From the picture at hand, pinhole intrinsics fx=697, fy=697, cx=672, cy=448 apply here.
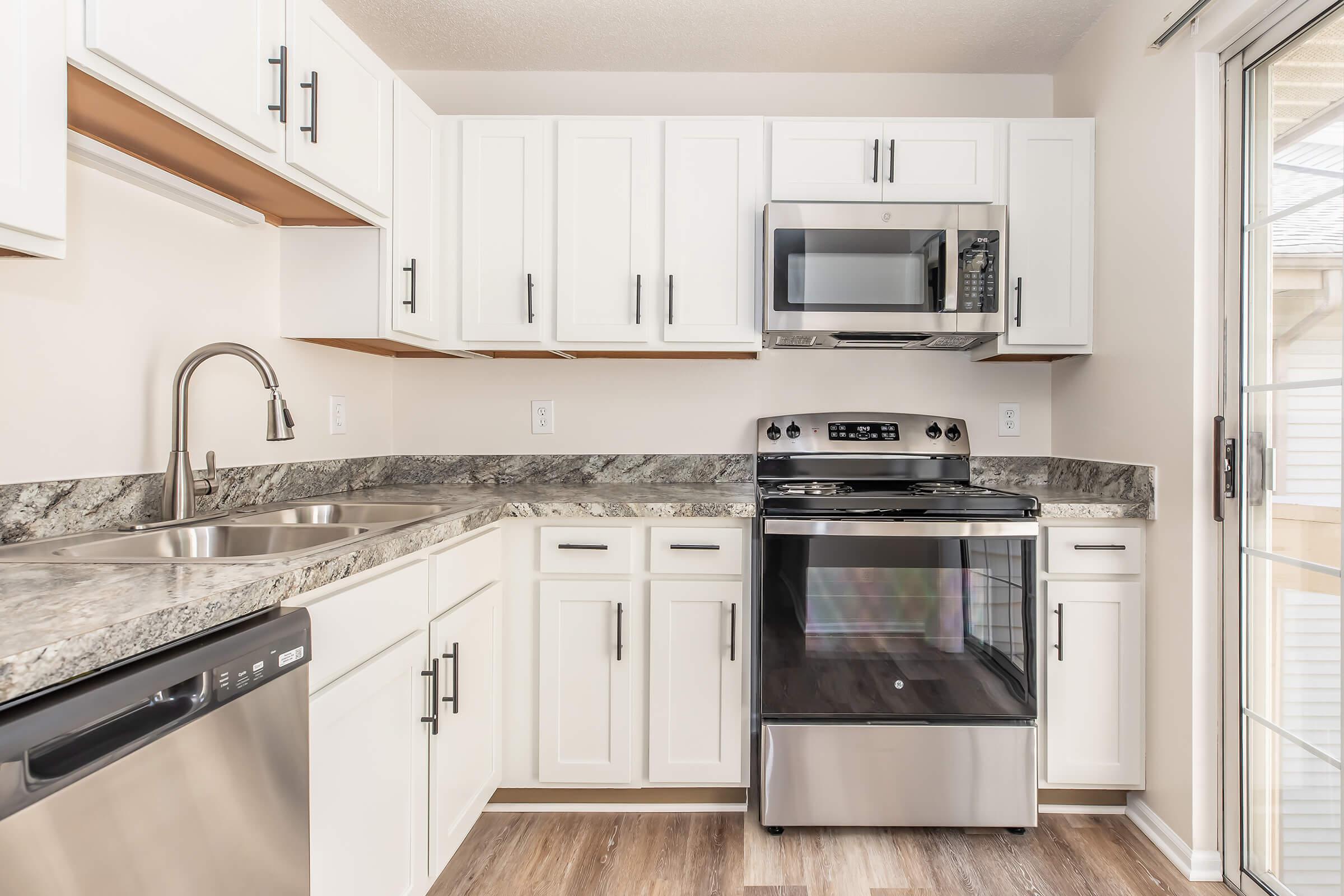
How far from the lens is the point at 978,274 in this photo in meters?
2.13

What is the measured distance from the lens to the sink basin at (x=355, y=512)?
1767 mm

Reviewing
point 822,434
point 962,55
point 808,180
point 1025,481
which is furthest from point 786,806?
point 962,55

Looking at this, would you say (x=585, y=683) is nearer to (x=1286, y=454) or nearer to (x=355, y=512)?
(x=355, y=512)

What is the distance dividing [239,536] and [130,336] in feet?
1.54

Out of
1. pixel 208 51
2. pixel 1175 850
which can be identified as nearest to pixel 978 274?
Result: pixel 1175 850

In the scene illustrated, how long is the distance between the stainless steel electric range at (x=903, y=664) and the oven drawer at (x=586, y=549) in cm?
39

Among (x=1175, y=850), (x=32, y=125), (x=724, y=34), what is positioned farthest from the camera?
(x=724, y=34)

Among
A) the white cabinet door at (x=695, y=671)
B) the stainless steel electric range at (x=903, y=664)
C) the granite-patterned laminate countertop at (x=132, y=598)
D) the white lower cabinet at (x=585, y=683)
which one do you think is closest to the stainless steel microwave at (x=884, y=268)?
the stainless steel electric range at (x=903, y=664)

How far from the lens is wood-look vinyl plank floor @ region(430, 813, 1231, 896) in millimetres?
1711

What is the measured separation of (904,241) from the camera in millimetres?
2145

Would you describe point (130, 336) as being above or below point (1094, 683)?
above

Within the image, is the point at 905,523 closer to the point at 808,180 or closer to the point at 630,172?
the point at 808,180

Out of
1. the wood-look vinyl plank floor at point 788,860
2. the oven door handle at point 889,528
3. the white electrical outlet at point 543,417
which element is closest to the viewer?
the wood-look vinyl plank floor at point 788,860

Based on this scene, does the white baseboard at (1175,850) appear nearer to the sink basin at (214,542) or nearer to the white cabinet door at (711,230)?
the white cabinet door at (711,230)
